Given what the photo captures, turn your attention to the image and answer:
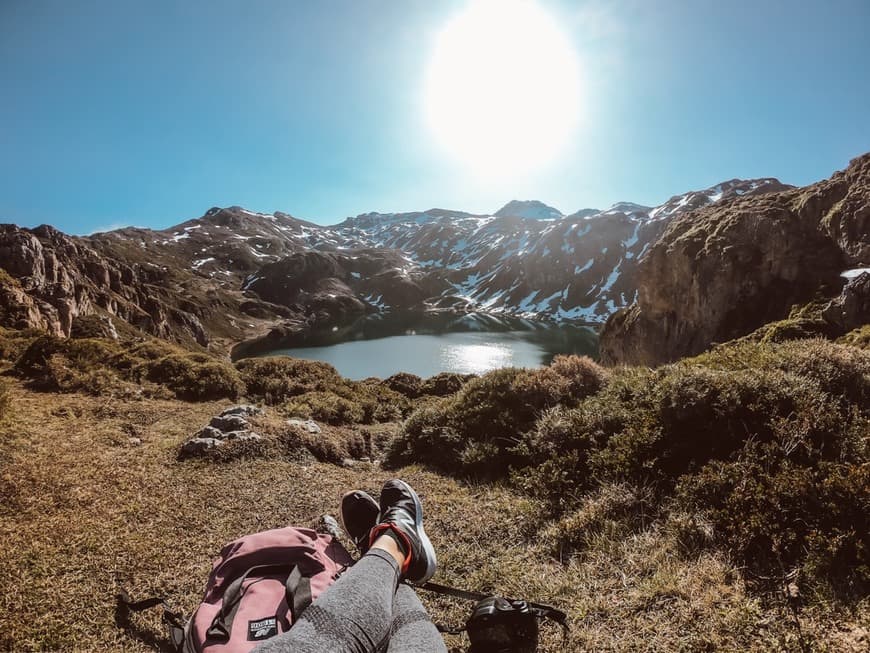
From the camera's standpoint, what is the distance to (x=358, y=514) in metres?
3.94

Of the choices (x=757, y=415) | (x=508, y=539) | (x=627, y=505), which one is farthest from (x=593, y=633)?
(x=757, y=415)

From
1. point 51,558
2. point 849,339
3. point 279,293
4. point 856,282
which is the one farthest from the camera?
point 279,293

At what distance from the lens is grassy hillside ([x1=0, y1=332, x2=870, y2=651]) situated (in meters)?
2.69

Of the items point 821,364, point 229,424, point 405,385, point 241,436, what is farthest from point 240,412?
point 405,385

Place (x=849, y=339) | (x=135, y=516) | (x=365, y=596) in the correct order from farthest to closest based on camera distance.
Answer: (x=849, y=339) → (x=135, y=516) → (x=365, y=596)

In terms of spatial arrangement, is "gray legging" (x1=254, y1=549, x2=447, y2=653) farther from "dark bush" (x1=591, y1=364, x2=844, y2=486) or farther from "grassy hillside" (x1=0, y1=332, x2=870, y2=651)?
"dark bush" (x1=591, y1=364, x2=844, y2=486)

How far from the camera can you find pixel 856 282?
1714cm

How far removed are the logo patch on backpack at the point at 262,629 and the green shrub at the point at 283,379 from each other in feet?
35.7

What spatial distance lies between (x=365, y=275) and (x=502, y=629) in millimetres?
185579

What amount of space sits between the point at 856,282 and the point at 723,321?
12533mm

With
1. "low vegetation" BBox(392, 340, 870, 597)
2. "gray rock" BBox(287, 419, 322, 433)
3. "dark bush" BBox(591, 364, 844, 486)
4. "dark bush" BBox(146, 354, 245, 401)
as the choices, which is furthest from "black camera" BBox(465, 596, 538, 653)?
"dark bush" BBox(146, 354, 245, 401)

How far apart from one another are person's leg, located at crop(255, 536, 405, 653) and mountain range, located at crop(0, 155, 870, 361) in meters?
24.5

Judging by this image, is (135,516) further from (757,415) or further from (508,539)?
(757,415)

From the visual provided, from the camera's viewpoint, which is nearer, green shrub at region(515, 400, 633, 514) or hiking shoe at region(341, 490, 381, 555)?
hiking shoe at region(341, 490, 381, 555)
